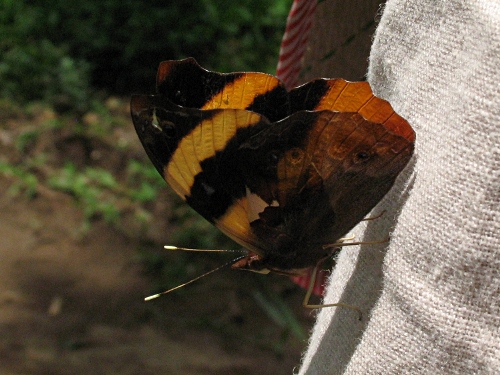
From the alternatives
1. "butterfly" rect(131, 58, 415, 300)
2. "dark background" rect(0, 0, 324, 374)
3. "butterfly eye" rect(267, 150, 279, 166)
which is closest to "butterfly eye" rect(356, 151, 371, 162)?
"butterfly" rect(131, 58, 415, 300)

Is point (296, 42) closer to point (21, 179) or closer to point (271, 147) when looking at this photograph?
point (271, 147)

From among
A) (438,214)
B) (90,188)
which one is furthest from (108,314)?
(438,214)

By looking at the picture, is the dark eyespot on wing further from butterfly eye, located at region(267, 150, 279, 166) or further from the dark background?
the dark background

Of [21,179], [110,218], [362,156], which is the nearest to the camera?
[362,156]

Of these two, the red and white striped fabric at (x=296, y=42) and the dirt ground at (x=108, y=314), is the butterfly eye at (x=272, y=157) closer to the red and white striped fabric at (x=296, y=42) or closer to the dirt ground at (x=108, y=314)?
the red and white striped fabric at (x=296, y=42)

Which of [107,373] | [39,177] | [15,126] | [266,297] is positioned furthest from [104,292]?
[15,126]

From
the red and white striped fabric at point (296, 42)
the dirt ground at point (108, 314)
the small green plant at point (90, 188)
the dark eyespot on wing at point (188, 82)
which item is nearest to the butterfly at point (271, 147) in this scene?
the dark eyespot on wing at point (188, 82)

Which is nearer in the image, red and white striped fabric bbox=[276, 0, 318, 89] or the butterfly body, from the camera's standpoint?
the butterfly body
